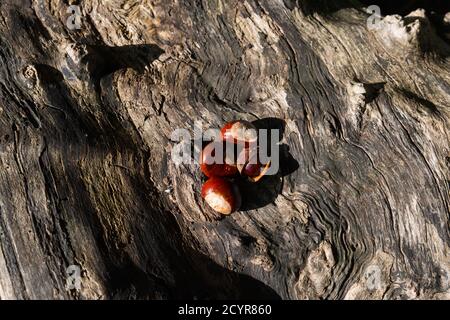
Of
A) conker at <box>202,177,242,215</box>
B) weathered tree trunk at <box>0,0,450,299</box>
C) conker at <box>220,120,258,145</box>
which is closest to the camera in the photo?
weathered tree trunk at <box>0,0,450,299</box>

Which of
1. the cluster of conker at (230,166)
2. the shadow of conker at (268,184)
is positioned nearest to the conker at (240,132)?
the cluster of conker at (230,166)

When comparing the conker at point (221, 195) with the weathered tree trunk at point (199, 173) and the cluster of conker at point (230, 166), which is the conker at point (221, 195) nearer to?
the cluster of conker at point (230, 166)

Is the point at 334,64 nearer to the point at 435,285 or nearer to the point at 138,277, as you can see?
the point at 435,285

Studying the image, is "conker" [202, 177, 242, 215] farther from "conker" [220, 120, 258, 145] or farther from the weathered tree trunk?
"conker" [220, 120, 258, 145]

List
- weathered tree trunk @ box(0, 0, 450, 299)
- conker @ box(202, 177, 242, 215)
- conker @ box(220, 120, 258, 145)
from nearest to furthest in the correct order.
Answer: weathered tree trunk @ box(0, 0, 450, 299) < conker @ box(202, 177, 242, 215) < conker @ box(220, 120, 258, 145)

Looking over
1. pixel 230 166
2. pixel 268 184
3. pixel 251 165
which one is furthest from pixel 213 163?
pixel 268 184

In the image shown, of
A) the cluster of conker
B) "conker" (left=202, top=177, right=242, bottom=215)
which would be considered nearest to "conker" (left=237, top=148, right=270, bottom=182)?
the cluster of conker

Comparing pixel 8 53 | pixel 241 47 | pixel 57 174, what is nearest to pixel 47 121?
pixel 57 174

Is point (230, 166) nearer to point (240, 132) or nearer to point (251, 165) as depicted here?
point (251, 165)
